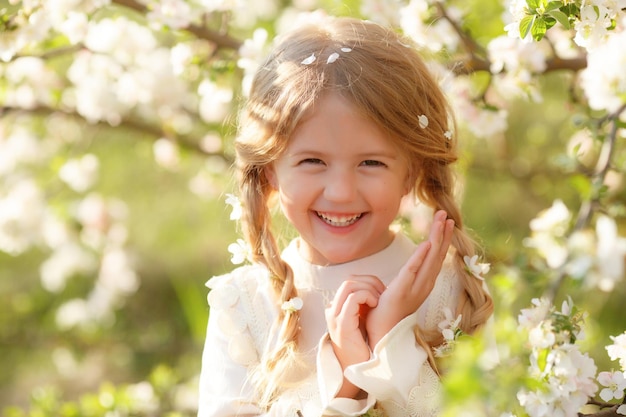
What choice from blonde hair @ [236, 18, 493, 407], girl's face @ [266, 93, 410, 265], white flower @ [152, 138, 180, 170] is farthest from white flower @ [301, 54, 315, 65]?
white flower @ [152, 138, 180, 170]

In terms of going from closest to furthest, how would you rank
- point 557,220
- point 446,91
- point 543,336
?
point 543,336
point 557,220
point 446,91

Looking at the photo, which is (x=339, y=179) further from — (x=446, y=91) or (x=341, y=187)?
(x=446, y=91)

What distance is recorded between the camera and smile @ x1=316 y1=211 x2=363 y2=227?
1818mm

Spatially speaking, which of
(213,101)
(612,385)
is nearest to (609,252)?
(612,385)

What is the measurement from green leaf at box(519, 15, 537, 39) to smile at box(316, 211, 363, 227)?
1.57 ft

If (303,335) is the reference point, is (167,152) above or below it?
below

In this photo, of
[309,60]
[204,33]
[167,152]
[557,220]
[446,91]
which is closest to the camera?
[309,60]

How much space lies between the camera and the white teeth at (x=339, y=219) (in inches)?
71.6

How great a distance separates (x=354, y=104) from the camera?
176cm

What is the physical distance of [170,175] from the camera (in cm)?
561

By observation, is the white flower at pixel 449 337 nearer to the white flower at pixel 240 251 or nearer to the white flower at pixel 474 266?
the white flower at pixel 474 266

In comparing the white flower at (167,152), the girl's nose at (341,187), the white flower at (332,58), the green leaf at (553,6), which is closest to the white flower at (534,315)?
the girl's nose at (341,187)

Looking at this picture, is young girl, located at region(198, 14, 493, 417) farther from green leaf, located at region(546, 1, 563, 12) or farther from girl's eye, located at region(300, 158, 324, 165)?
green leaf, located at region(546, 1, 563, 12)

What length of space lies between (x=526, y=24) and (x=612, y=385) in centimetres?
69
